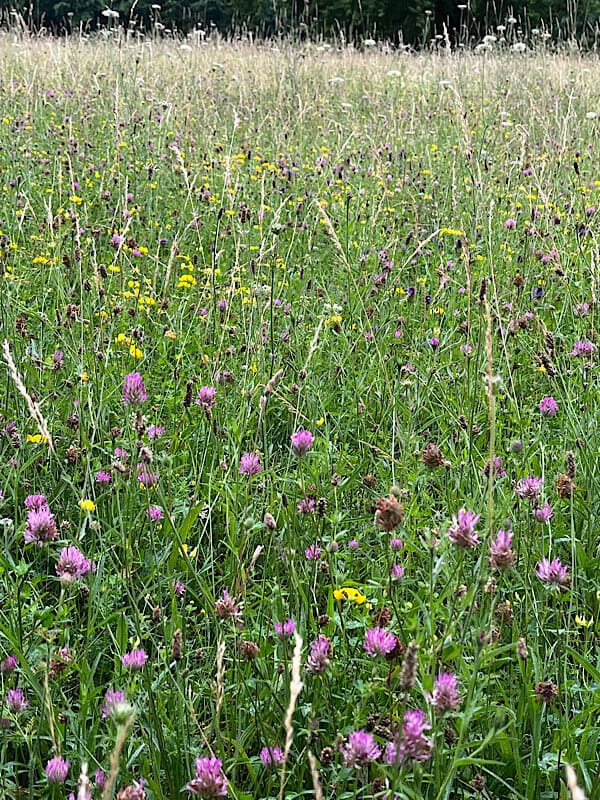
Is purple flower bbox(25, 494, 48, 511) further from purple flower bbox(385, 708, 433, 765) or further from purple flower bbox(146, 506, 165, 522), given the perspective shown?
purple flower bbox(385, 708, 433, 765)

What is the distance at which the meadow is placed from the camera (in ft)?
4.20

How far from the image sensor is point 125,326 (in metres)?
2.86

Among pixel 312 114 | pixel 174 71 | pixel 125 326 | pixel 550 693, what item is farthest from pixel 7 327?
pixel 174 71

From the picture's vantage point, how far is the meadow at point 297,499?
1.28 m

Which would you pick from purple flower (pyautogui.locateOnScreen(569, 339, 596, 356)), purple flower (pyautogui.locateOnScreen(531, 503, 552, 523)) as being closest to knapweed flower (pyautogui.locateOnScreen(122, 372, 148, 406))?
purple flower (pyautogui.locateOnScreen(531, 503, 552, 523))

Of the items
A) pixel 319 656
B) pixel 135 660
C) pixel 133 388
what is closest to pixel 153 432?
pixel 133 388

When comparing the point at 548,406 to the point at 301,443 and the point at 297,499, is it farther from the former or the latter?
the point at 301,443

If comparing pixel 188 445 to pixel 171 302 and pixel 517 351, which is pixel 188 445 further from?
pixel 517 351

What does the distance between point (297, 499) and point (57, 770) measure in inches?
35.9

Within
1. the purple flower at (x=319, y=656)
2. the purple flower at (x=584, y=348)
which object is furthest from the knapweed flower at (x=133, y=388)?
the purple flower at (x=584, y=348)

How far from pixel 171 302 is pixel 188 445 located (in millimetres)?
1131

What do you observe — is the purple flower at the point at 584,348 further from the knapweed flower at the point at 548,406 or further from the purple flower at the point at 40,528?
the purple flower at the point at 40,528

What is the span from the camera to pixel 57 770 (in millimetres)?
1180

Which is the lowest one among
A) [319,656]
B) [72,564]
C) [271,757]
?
[271,757]
